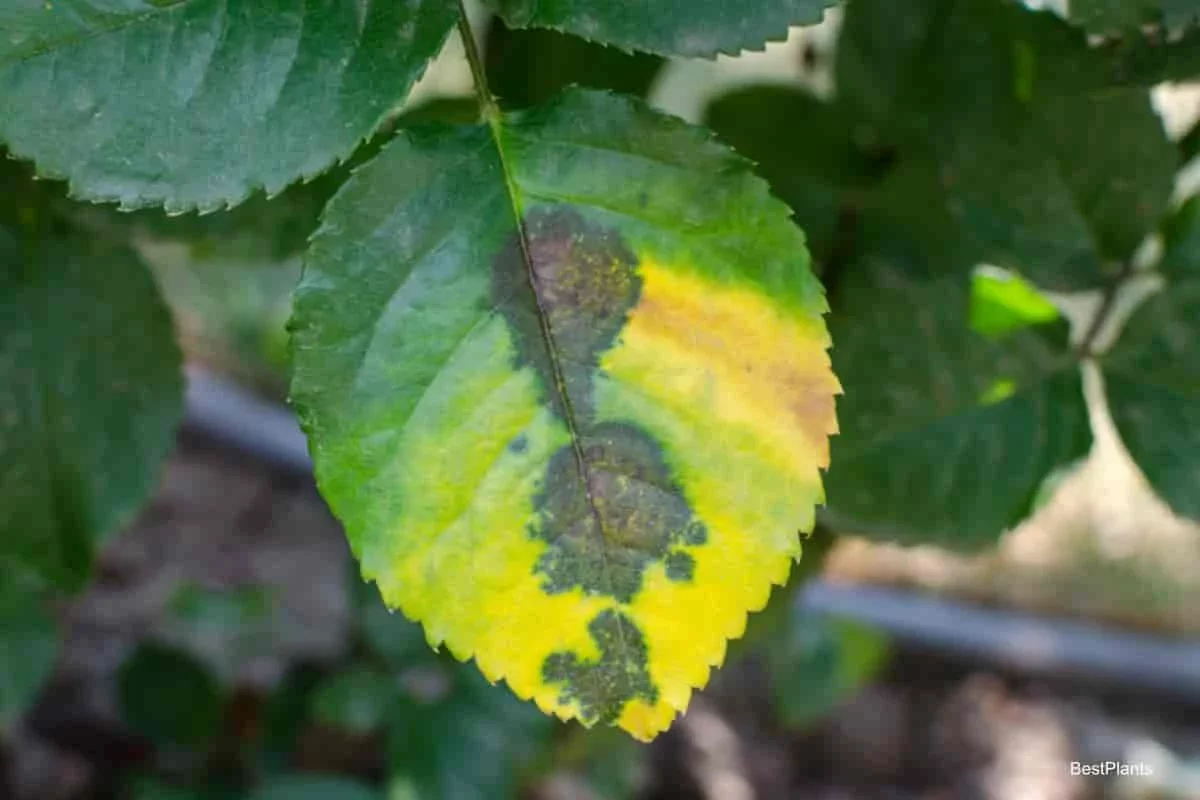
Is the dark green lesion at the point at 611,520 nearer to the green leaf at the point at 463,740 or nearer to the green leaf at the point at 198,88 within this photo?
the green leaf at the point at 198,88

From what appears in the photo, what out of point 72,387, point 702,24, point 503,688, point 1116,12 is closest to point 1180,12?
point 1116,12

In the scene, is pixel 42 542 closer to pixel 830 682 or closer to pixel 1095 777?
pixel 830 682

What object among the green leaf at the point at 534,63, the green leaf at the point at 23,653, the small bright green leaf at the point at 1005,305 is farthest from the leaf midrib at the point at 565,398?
the green leaf at the point at 23,653

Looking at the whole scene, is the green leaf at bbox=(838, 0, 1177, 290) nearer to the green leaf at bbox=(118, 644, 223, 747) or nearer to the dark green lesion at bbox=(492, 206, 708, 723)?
the dark green lesion at bbox=(492, 206, 708, 723)

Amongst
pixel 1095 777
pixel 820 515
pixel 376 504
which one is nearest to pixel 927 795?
pixel 1095 777

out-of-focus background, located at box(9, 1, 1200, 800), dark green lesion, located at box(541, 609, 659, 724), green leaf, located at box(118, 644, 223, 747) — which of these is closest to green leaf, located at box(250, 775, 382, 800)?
out-of-focus background, located at box(9, 1, 1200, 800)

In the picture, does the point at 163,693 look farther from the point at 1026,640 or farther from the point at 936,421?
the point at 1026,640
